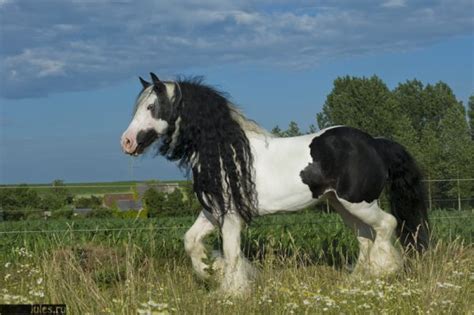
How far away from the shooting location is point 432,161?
81.8ft

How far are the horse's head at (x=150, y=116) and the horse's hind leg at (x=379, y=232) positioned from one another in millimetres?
1980

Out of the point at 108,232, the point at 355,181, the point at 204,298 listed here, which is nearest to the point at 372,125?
the point at 108,232

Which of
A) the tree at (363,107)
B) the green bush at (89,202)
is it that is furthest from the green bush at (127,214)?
the tree at (363,107)

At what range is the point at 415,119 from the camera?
41062 mm

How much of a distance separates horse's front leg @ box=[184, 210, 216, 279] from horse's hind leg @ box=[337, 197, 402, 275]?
1375mm

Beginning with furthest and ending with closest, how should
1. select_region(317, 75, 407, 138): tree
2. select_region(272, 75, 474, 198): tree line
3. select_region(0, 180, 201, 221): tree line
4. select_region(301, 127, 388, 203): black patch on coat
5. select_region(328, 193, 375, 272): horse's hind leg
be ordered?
select_region(317, 75, 407, 138): tree < select_region(272, 75, 474, 198): tree line < select_region(0, 180, 201, 221): tree line < select_region(328, 193, 375, 272): horse's hind leg < select_region(301, 127, 388, 203): black patch on coat

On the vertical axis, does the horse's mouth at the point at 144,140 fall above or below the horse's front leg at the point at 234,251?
above

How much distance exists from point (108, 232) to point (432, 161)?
16987 millimetres

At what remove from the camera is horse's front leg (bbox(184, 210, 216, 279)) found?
6.49m

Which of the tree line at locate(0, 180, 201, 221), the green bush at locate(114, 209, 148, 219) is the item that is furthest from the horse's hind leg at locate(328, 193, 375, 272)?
the green bush at locate(114, 209, 148, 219)

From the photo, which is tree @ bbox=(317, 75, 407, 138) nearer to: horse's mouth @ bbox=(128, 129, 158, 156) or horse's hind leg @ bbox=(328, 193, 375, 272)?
horse's hind leg @ bbox=(328, 193, 375, 272)

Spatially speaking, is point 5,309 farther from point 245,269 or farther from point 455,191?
point 455,191

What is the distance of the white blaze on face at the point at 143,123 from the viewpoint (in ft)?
20.7

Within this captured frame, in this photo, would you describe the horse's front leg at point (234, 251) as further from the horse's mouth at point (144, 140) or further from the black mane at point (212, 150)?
the horse's mouth at point (144, 140)
